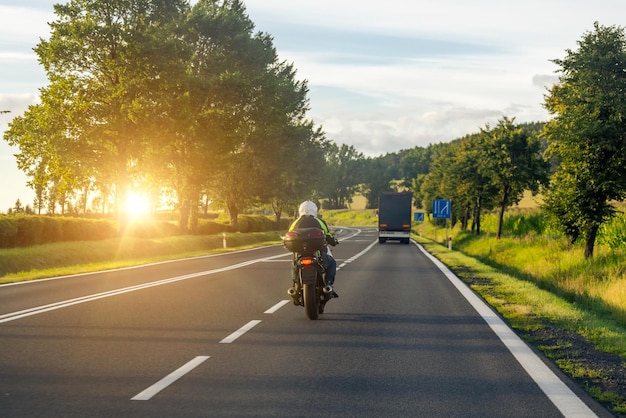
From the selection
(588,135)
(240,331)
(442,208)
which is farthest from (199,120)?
(240,331)

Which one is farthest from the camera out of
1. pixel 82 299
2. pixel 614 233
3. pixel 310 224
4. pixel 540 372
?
pixel 614 233

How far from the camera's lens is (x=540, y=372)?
639 centimetres

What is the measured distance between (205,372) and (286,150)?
53244 mm

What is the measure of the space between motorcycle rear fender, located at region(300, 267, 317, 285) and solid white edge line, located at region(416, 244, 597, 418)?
2.57m

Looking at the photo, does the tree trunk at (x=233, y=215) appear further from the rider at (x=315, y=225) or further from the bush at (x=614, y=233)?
the rider at (x=315, y=225)

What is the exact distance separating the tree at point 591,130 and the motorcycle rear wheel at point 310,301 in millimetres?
16152

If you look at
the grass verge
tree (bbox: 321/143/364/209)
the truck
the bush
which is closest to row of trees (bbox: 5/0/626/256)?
the bush

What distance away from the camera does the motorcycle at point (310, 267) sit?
9695 mm

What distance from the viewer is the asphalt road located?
5105 mm

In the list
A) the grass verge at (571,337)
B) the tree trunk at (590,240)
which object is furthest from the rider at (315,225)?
the tree trunk at (590,240)

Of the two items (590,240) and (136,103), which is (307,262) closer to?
(590,240)

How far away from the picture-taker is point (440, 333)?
8.67 meters

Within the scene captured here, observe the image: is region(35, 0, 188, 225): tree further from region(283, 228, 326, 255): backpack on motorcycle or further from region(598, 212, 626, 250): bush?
region(283, 228, 326, 255): backpack on motorcycle

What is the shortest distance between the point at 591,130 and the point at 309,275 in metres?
16.1
